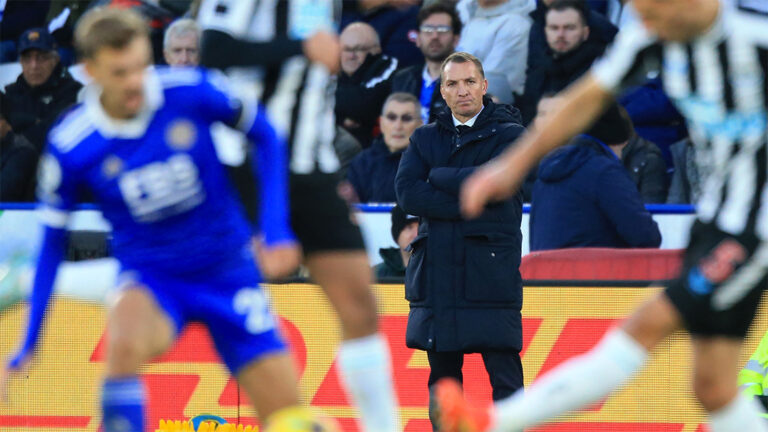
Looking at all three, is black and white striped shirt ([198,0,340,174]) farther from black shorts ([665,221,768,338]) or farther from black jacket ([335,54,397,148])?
black jacket ([335,54,397,148])

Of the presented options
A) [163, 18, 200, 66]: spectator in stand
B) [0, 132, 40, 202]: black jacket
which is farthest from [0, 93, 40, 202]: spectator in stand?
[163, 18, 200, 66]: spectator in stand

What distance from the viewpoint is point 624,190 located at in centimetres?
795

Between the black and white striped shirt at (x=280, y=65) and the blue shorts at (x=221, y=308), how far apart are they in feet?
2.38

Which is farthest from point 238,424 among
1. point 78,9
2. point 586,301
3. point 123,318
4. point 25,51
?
point 78,9

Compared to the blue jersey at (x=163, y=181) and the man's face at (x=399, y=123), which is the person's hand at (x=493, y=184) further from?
the man's face at (x=399, y=123)

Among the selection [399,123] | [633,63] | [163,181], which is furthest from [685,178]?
[163,181]

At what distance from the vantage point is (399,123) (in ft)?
31.9

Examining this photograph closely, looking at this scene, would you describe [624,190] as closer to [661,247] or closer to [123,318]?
[661,247]

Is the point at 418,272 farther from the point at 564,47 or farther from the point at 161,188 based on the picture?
the point at 564,47

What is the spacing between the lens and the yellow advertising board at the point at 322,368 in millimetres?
7820

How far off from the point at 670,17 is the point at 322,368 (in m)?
3.99

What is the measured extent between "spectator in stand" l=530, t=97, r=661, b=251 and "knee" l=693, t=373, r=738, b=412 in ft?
11.0

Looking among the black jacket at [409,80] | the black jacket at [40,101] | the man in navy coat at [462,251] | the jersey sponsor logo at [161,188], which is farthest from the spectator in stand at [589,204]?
the black jacket at [40,101]

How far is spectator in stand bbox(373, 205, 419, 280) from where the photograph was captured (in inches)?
329
